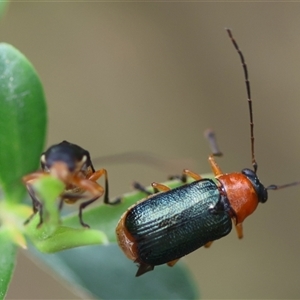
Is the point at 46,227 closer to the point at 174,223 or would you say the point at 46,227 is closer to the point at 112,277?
the point at 174,223

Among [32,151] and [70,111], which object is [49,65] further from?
[32,151]

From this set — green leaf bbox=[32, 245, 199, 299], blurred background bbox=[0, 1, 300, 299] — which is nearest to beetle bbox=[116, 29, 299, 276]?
green leaf bbox=[32, 245, 199, 299]

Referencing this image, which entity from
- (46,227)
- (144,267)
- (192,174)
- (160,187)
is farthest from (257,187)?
(46,227)

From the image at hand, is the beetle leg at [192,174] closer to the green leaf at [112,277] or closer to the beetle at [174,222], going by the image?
the beetle at [174,222]

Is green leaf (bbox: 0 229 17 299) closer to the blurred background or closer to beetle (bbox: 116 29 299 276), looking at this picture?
beetle (bbox: 116 29 299 276)

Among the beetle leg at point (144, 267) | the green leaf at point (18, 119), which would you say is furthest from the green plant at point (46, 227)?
the beetle leg at point (144, 267)

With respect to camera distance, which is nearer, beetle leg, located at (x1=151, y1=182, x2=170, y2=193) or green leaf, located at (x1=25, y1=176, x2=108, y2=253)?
green leaf, located at (x1=25, y1=176, x2=108, y2=253)
